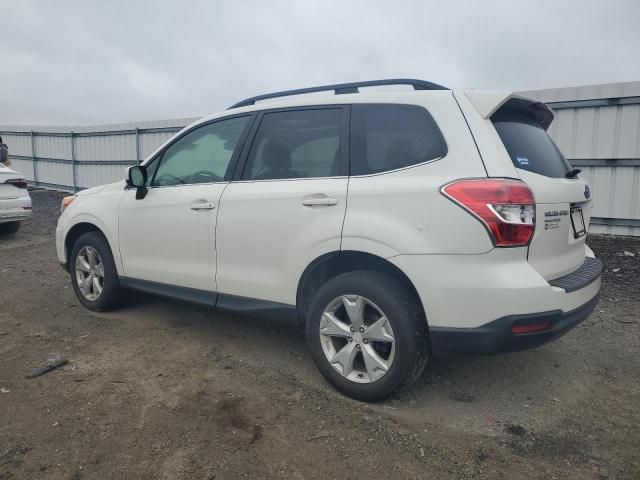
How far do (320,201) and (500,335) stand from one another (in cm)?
126

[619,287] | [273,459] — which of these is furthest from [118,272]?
[619,287]

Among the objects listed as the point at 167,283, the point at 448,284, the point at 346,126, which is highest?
the point at 346,126

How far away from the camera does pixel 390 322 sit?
103 inches

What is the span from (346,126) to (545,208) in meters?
1.27

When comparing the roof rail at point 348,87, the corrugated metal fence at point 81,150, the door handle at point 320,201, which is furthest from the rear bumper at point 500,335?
the corrugated metal fence at point 81,150

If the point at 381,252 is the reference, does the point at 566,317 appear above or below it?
below

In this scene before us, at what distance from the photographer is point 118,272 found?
14.0 ft

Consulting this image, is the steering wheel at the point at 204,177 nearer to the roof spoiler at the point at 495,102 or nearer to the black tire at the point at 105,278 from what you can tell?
the black tire at the point at 105,278

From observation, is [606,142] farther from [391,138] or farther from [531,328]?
[531,328]

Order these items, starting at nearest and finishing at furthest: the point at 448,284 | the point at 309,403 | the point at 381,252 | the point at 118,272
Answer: the point at 448,284 < the point at 381,252 < the point at 309,403 < the point at 118,272

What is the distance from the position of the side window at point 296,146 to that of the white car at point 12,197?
254 inches

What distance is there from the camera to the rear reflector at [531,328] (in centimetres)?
239

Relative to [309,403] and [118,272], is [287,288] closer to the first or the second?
[309,403]

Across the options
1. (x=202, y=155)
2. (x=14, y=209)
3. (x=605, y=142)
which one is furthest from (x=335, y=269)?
(x=14, y=209)
